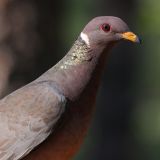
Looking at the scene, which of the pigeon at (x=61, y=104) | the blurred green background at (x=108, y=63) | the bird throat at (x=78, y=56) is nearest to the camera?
the pigeon at (x=61, y=104)

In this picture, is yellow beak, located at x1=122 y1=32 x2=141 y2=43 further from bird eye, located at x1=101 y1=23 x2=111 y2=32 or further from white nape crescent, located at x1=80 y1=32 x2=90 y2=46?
white nape crescent, located at x1=80 y1=32 x2=90 y2=46

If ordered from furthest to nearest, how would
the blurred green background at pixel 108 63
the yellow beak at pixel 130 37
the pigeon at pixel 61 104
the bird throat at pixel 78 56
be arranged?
1. the blurred green background at pixel 108 63
2. the bird throat at pixel 78 56
3. the yellow beak at pixel 130 37
4. the pigeon at pixel 61 104

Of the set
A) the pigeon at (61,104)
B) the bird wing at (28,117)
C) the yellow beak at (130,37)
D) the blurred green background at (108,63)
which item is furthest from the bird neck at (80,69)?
the blurred green background at (108,63)

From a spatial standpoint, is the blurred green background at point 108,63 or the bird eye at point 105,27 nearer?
the bird eye at point 105,27

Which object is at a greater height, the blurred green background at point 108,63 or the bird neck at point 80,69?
the bird neck at point 80,69

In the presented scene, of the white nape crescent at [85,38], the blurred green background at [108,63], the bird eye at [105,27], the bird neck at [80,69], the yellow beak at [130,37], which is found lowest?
the blurred green background at [108,63]

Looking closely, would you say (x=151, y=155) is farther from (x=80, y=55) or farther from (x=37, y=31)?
(x=80, y=55)

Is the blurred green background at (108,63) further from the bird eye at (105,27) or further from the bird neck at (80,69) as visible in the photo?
the bird eye at (105,27)
